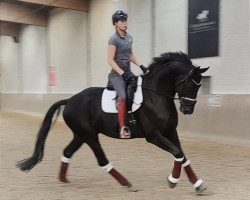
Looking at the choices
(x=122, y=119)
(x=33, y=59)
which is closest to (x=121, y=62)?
(x=122, y=119)

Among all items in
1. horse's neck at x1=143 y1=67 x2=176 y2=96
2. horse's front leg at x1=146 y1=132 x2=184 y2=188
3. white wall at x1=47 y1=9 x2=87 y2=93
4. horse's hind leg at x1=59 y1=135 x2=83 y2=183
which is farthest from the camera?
white wall at x1=47 y1=9 x2=87 y2=93

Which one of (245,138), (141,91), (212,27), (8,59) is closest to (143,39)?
(212,27)

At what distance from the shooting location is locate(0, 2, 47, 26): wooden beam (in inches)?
856

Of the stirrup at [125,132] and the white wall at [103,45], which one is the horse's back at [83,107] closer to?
the stirrup at [125,132]

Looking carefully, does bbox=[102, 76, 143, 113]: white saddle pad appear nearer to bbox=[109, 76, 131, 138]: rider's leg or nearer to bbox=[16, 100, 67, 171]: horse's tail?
bbox=[109, 76, 131, 138]: rider's leg

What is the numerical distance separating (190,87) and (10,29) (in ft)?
73.5

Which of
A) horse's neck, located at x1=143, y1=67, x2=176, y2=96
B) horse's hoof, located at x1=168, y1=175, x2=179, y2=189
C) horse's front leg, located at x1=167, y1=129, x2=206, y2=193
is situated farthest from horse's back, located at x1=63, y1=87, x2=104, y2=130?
horse's hoof, located at x1=168, y1=175, x2=179, y2=189

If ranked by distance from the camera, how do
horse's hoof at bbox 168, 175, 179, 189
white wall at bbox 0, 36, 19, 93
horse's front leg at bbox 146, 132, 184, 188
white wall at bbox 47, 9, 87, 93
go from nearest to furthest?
horse's front leg at bbox 146, 132, 184, 188 → horse's hoof at bbox 168, 175, 179, 189 → white wall at bbox 47, 9, 87, 93 → white wall at bbox 0, 36, 19, 93

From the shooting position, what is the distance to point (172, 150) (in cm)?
514

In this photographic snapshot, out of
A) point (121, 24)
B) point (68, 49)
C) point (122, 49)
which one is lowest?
point (122, 49)

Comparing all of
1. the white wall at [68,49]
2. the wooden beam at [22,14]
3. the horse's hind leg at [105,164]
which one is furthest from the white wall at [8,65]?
the horse's hind leg at [105,164]

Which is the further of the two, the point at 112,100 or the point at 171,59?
the point at 112,100

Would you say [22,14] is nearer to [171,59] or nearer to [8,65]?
[8,65]

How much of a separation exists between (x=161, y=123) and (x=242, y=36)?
548 cm
